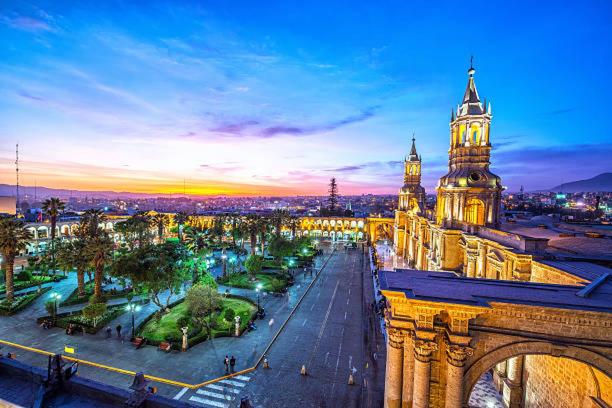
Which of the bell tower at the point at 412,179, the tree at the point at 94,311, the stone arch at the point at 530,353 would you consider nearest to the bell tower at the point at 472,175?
the stone arch at the point at 530,353

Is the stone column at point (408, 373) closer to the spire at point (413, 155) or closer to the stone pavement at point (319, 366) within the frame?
the stone pavement at point (319, 366)

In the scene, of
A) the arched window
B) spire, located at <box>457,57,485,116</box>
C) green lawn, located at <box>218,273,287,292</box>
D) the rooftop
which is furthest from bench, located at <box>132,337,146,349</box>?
spire, located at <box>457,57,485,116</box>

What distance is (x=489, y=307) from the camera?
10.3m

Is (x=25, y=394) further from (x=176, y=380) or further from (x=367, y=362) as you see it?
(x=367, y=362)

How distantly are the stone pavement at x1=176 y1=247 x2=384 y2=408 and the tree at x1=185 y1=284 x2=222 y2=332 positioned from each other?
6.34 meters

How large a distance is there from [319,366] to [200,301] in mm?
10665

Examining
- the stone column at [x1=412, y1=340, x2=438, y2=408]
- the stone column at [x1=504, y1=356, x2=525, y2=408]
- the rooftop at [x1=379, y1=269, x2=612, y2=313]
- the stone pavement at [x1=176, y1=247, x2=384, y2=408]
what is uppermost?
the rooftop at [x1=379, y1=269, x2=612, y2=313]

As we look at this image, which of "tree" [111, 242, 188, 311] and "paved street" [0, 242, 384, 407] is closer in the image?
"paved street" [0, 242, 384, 407]

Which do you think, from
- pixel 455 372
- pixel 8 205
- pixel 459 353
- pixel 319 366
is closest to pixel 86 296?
pixel 319 366

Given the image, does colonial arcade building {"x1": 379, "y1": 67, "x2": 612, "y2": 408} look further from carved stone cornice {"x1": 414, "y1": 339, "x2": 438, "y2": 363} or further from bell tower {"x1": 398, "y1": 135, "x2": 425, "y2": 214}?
bell tower {"x1": 398, "y1": 135, "x2": 425, "y2": 214}

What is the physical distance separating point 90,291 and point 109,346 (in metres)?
15.3

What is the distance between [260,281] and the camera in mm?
39906

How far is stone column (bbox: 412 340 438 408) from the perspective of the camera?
1131 centimetres

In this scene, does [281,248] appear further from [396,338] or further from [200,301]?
[396,338]
